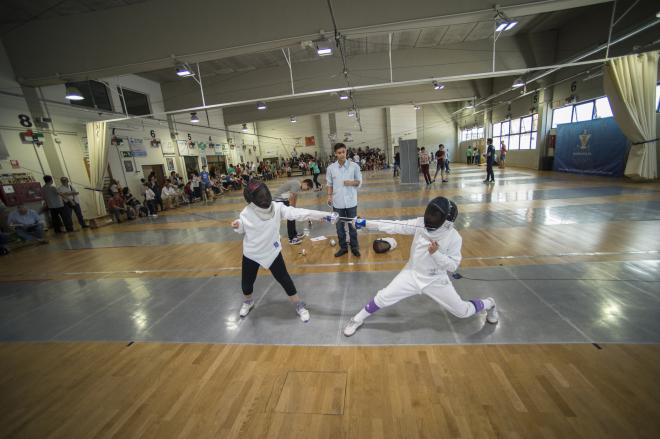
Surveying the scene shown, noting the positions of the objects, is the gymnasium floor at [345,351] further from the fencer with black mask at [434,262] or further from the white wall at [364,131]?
the white wall at [364,131]

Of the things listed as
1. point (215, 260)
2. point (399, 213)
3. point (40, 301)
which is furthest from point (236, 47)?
point (40, 301)

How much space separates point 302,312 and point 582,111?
15813mm

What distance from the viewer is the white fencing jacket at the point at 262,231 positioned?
8.79 ft

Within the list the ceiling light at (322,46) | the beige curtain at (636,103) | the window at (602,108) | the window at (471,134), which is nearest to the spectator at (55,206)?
the ceiling light at (322,46)

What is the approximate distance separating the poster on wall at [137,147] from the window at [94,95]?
58.3 inches

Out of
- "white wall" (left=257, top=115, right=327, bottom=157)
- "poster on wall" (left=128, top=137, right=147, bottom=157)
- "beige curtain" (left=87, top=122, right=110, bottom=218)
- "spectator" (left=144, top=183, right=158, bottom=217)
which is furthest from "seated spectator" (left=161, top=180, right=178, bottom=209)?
"white wall" (left=257, top=115, right=327, bottom=157)

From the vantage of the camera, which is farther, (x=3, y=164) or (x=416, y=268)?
(x=3, y=164)

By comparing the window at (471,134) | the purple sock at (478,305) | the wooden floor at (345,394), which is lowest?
the wooden floor at (345,394)

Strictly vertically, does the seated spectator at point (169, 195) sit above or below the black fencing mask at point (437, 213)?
below

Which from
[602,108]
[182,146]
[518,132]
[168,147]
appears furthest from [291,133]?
[602,108]

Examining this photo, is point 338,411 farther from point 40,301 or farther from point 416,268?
point 40,301

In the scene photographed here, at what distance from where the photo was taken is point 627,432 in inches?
62.1

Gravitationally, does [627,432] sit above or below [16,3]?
below

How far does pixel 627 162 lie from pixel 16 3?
62.0 feet
